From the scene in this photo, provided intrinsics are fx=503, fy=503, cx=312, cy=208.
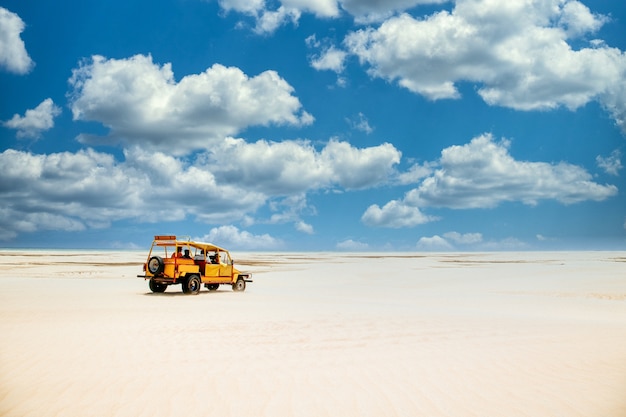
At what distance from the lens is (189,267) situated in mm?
22078

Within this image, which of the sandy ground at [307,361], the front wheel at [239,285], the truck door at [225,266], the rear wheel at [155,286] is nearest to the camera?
the sandy ground at [307,361]

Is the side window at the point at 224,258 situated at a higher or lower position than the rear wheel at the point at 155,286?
higher

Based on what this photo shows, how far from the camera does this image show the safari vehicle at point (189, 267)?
70.7 ft

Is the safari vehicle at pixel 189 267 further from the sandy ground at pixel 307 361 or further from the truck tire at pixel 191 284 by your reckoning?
the sandy ground at pixel 307 361

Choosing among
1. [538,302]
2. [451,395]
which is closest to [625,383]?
[451,395]

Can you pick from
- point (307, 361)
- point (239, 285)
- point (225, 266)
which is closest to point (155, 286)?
point (225, 266)

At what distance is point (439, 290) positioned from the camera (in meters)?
27.0

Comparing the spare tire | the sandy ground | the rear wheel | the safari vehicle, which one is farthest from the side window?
the sandy ground

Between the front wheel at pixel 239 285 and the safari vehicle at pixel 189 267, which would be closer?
the safari vehicle at pixel 189 267

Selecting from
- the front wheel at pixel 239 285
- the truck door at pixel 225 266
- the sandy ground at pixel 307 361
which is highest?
the truck door at pixel 225 266

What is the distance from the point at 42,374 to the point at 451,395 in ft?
19.6

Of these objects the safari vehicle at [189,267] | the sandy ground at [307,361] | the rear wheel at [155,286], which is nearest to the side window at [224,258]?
the safari vehicle at [189,267]

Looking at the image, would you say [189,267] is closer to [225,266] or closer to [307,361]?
[225,266]

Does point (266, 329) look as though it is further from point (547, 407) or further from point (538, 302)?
point (538, 302)
